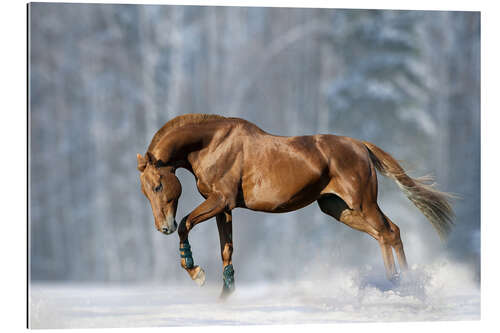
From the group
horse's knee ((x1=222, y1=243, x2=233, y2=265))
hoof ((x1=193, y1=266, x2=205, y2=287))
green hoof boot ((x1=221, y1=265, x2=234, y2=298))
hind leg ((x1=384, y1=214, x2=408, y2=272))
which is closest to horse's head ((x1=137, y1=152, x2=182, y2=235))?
hoof ((x1=193, y1=266, x2=205, y2=287))

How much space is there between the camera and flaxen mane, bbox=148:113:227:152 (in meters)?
8.23

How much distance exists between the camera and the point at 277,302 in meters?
8.84

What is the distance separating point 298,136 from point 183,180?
1301 mm

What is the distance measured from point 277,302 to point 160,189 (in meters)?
1.62

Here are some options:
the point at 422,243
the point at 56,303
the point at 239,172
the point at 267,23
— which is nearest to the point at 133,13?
the point at 267,23

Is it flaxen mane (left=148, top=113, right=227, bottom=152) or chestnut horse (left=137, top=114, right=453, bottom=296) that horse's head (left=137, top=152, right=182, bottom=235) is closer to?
chestnut horse (left=137, top=114, right=453, bottom=296)

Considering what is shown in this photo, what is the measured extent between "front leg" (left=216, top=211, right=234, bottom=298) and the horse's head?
1.65ft

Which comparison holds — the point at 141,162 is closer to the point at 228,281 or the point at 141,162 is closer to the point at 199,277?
the point at 199,277

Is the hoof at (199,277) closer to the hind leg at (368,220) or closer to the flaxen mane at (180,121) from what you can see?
the flaxen mane at (180,121)

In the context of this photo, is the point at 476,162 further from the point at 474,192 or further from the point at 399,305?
the point at 399,305

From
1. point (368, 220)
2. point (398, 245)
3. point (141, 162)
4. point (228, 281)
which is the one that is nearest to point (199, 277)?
point (228, 281)

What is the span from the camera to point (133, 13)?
910cm

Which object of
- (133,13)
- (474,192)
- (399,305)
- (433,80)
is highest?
(133,13)

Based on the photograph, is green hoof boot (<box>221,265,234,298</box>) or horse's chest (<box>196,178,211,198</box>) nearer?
horse's chest (<box>196,178,211,198</box>)
